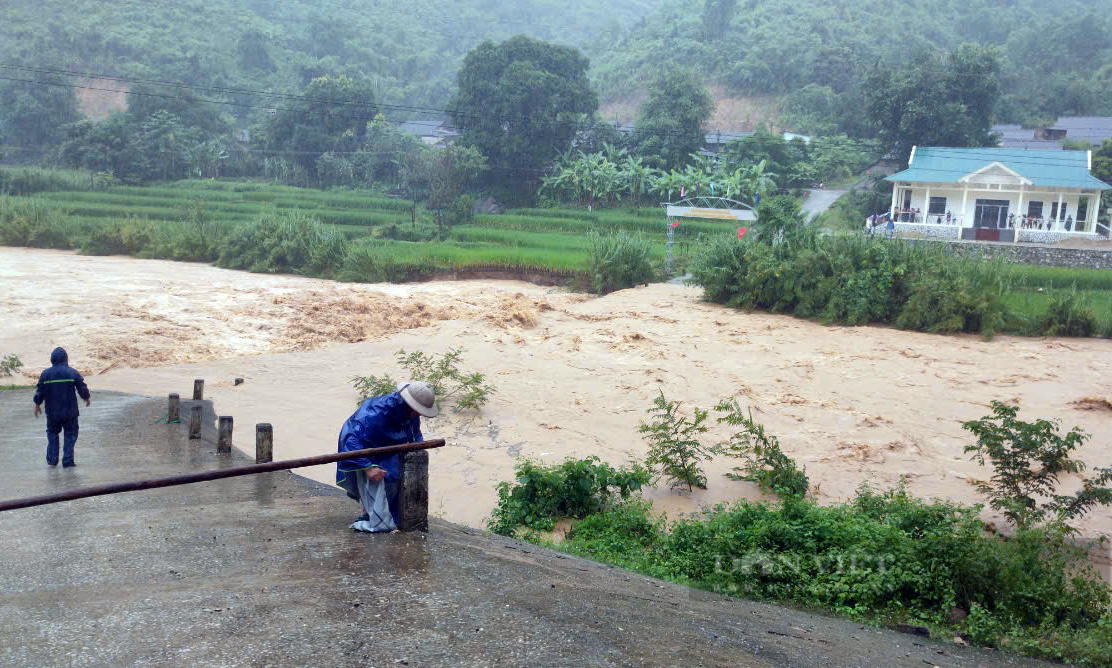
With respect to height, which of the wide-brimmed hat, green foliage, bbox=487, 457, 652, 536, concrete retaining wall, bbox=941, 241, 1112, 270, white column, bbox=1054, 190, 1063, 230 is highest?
white column, bbox=1054, 190, 1063, 230

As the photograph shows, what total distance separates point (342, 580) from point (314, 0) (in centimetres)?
9567

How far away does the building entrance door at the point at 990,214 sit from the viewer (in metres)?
34.8

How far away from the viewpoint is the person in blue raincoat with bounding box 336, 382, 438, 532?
18.6 ft

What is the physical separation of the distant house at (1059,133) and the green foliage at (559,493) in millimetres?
40912

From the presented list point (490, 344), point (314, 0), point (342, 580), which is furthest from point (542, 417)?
point (314, 0)

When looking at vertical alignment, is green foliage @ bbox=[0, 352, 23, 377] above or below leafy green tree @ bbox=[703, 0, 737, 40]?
below

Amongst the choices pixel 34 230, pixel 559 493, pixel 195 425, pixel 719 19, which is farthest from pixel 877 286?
pixel 719 19

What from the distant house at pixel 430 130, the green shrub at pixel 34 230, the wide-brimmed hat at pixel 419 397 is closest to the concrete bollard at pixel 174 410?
the wide-brimmed hat at pixel 419 397

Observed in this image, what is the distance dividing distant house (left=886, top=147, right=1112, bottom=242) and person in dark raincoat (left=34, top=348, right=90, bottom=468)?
103 feet

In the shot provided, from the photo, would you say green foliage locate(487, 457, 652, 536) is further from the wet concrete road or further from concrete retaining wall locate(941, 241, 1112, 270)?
concrete retaining wall locate(941, 241, 1112, 270)

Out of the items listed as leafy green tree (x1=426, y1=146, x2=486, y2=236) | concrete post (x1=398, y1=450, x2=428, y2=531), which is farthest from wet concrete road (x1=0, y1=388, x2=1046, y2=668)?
leafy green tree (x1=426, y1=146, x2=486, y2=236)

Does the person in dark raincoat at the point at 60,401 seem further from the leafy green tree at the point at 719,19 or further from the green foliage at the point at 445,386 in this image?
the leafy green tree at the point at 719,19

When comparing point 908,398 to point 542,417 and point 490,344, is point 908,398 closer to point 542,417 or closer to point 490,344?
point 542,417

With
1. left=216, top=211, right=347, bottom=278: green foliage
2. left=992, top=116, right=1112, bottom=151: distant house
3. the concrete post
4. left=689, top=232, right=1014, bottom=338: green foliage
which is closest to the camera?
the concrete post
